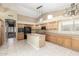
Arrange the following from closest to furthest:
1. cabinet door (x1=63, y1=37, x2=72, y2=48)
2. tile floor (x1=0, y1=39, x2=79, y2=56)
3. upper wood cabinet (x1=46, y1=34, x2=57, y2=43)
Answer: tile floor (x1=0, y1=39, x2=79, y2=56)
cabinet door (x1=63, y1=37, x2=72, y2=48)
upper wood cabinet (x1=46, y1=34, x2=57, y2=43)

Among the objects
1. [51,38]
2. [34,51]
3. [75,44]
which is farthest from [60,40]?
[34,51]

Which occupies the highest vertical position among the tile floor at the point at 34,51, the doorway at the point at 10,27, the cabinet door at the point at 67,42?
the doorway at the point at 10,27

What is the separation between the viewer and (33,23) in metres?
2.83

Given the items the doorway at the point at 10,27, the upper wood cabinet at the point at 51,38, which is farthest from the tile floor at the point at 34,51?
the upper wood cabinet at the point at 51,38

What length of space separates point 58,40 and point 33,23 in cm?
199

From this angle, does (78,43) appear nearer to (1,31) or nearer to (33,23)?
(33,23)

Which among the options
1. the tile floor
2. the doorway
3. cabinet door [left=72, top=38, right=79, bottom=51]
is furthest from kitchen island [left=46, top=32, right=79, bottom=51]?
the doorway

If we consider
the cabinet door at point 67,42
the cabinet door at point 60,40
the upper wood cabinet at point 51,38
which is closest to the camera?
the cabinet door at point 67,42

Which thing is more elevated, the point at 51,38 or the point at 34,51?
the point at 51,38

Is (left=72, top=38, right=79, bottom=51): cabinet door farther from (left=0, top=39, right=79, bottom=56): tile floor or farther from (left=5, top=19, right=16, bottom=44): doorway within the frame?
(left=5, top=19, right=16, bottom=44): doorway

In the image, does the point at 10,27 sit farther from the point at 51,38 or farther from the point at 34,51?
the point at 51,38

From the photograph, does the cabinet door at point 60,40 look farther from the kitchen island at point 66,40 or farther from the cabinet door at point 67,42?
the cabinet door at point 67,42

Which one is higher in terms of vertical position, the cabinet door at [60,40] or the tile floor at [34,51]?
the cabinet door at [60,40]

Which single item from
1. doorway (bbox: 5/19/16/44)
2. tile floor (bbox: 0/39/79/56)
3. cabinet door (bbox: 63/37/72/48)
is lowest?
tile floor (bbox: 0/39/79/56)
